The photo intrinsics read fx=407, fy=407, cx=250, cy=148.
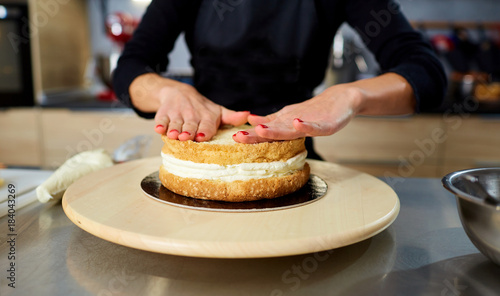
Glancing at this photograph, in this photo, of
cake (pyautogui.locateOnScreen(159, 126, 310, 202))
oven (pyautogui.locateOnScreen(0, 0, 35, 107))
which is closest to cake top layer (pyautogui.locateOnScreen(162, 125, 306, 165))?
cake (pyautogui.locateOnScreen(159, 126, 310, 202))

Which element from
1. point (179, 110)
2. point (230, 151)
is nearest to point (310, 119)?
point (230, 151)

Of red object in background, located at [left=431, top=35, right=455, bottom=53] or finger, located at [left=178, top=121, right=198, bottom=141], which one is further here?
red object in background, located at [left=431, top=35, right=455, bottom=53]

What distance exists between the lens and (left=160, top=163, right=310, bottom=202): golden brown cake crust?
2.48ft

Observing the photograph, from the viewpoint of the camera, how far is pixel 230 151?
2.52 ft

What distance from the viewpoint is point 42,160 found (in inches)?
99.7

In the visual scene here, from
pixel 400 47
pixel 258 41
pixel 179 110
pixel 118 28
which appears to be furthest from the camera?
pixel 118 28

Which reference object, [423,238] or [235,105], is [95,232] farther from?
[235,105]

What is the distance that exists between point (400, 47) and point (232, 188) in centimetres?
76

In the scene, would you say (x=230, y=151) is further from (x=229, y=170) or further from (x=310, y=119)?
(x=310, y=119)

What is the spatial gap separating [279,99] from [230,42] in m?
0.25

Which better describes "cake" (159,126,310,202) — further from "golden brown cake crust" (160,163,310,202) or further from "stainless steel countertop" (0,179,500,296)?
"stainless steel countertop" (0,179,500,296)

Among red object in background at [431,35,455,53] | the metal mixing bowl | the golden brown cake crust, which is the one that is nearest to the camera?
the metal mixing bowl

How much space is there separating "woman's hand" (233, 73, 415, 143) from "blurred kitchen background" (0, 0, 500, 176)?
1.21m

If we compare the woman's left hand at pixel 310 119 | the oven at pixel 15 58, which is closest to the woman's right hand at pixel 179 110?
the woman's left hand at pixel 310 119
